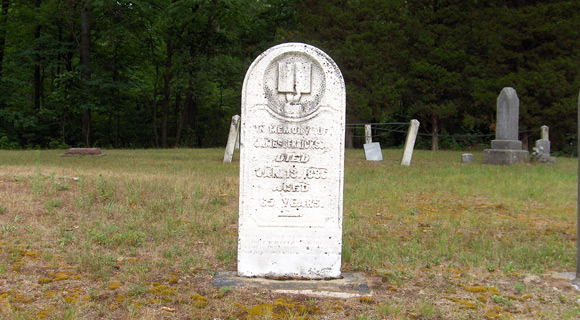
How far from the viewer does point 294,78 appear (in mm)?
4465

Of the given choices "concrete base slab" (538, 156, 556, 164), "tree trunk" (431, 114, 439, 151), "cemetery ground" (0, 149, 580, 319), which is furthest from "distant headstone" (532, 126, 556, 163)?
"tree trunk" (431, 114, 439, 151)

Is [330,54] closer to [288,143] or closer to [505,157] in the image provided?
[505,157]

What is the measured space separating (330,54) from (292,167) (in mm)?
18851

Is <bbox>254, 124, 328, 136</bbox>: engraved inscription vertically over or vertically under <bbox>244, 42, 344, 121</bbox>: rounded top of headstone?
under

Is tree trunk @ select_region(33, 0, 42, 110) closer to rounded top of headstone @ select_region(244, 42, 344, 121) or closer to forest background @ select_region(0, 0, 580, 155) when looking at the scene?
forest background @ select_region(0, 0, 580, 155)

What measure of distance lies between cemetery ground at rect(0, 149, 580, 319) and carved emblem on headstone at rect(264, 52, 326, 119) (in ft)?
5.07

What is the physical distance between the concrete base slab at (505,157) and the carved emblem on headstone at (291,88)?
40.6 feet

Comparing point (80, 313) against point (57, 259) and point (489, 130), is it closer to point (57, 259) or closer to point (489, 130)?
point (57, 259)

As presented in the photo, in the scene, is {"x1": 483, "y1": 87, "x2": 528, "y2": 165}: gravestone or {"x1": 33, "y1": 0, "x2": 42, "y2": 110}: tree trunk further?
{"x1": 33, "y1": 0, "x2": 42, "y2": 110}: tree trunk

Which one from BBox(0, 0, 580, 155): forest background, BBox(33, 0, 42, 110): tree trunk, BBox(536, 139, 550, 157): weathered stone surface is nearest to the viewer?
BBox(536, 139, 550, 157): weathered stone surface

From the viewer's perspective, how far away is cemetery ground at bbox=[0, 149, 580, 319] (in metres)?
3.84

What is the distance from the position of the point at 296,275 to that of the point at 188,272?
98 centimetres

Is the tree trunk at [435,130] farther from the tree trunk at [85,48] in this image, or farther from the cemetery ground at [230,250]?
the tree trunk at [85,48]

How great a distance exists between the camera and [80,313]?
3568 mm
